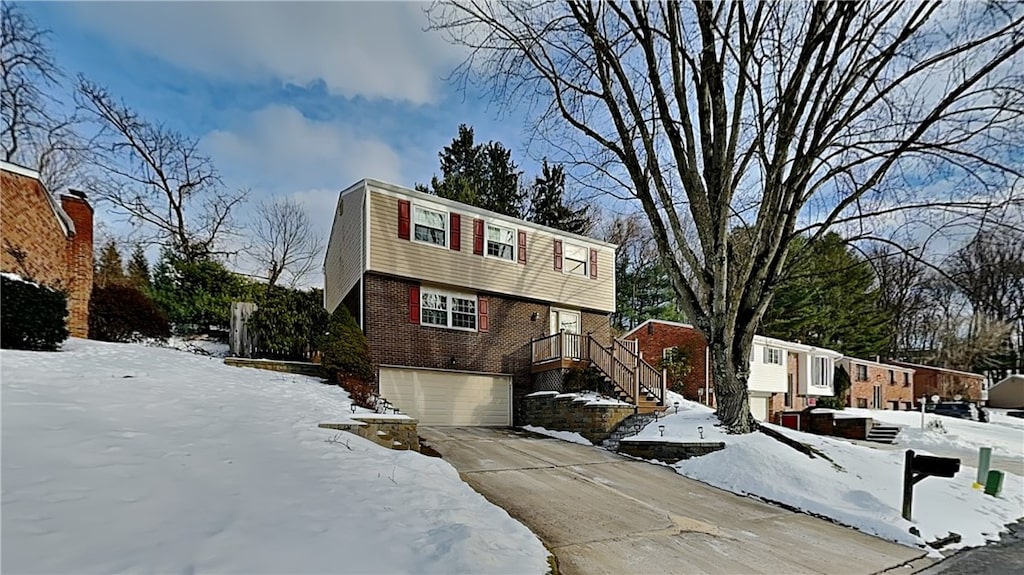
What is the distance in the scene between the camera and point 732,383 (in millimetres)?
10234

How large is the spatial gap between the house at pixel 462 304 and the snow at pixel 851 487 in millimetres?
4004

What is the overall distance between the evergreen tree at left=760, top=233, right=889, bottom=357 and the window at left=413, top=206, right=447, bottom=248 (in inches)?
724

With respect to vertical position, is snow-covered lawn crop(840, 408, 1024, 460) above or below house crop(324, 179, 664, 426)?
below

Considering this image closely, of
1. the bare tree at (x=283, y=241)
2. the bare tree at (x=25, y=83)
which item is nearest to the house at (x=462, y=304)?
the bare tree at (x=25, y=83)

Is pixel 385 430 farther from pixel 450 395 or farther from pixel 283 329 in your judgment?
pixel 283 329

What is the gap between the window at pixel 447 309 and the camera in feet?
46.2

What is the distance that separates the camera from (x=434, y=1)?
9547 millimetres

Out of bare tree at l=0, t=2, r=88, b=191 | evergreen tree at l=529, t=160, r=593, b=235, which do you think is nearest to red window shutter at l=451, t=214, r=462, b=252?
bare tree at l=0, t=2, r=88, b=191

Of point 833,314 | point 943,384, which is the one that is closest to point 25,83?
point 833,314

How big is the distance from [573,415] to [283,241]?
18108 mm

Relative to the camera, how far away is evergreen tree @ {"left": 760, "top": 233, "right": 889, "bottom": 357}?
88.6ft

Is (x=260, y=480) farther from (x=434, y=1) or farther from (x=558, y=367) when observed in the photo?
(x=558, y=367)

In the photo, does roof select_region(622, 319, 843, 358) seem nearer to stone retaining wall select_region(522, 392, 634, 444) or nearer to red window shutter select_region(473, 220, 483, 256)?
stone retaining wall select_region(522, 392, 634, 444)

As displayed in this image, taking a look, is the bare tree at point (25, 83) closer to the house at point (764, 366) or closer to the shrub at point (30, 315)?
the shrub at point (30, 315)
